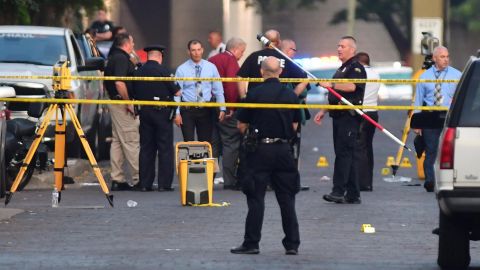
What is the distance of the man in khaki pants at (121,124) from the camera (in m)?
19.6

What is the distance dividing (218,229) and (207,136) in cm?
523

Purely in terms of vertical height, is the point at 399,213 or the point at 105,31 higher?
the point at 105,31

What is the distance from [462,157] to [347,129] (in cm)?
637

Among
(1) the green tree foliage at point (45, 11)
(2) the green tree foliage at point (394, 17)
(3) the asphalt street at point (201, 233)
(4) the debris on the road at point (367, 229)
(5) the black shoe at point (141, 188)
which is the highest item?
(2) the green tree foliage at point (394, 17)

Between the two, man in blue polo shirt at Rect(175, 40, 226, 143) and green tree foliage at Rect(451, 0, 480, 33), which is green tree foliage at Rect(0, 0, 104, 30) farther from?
green tree foliage at Rect(451, 0, 480, 33)

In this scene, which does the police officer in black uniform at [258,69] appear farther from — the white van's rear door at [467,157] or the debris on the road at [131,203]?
the white van's rear door at [467,157]

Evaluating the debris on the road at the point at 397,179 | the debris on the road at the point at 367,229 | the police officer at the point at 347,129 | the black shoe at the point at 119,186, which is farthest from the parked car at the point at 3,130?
the debris on the road at the point at 397,179

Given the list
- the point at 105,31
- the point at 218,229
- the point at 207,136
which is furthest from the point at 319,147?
the point at 218,229

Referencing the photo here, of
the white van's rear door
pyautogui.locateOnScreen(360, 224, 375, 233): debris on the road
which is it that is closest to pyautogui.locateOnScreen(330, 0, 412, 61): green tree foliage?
pyautogui.locateOnScreen(360, 224, 375, 233): debris on the road

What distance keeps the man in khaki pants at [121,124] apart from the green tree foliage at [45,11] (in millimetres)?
4705

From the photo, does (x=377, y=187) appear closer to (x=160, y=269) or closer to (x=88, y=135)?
(x=88, y=135)

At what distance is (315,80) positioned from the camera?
1752 centimetres

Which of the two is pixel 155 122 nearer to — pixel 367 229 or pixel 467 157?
pixel 367 229

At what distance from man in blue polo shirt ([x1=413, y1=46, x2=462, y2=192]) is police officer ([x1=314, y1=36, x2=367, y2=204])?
1.74m
